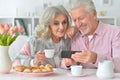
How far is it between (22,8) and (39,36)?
83.8 inches

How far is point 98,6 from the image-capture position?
167 inches

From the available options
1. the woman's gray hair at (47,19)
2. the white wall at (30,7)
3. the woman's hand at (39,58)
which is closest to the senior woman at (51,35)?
the woman's gray hair at (47,19)

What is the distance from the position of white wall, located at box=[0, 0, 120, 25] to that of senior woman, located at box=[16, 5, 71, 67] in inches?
75.9

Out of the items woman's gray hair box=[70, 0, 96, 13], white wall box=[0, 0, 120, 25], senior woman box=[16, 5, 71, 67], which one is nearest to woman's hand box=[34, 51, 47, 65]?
senior woman box=[16, 5, 71, 67]

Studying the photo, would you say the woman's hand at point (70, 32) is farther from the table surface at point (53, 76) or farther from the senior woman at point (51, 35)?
the table surface at point (53, 76)

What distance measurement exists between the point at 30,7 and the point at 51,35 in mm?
2110

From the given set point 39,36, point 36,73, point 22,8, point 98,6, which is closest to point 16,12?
point 22,8

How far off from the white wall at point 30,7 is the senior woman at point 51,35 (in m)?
1.93

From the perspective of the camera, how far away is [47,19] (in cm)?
225

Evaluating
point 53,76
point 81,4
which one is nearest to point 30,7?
point 81,4

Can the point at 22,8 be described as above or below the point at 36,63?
above

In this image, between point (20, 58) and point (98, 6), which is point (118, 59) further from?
point (98, 6)

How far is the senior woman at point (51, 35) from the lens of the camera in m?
2.23

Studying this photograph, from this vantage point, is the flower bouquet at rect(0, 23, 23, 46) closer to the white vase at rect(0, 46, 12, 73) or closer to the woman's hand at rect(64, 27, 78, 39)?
the white vase at rect(0, 46, 12, 73)
